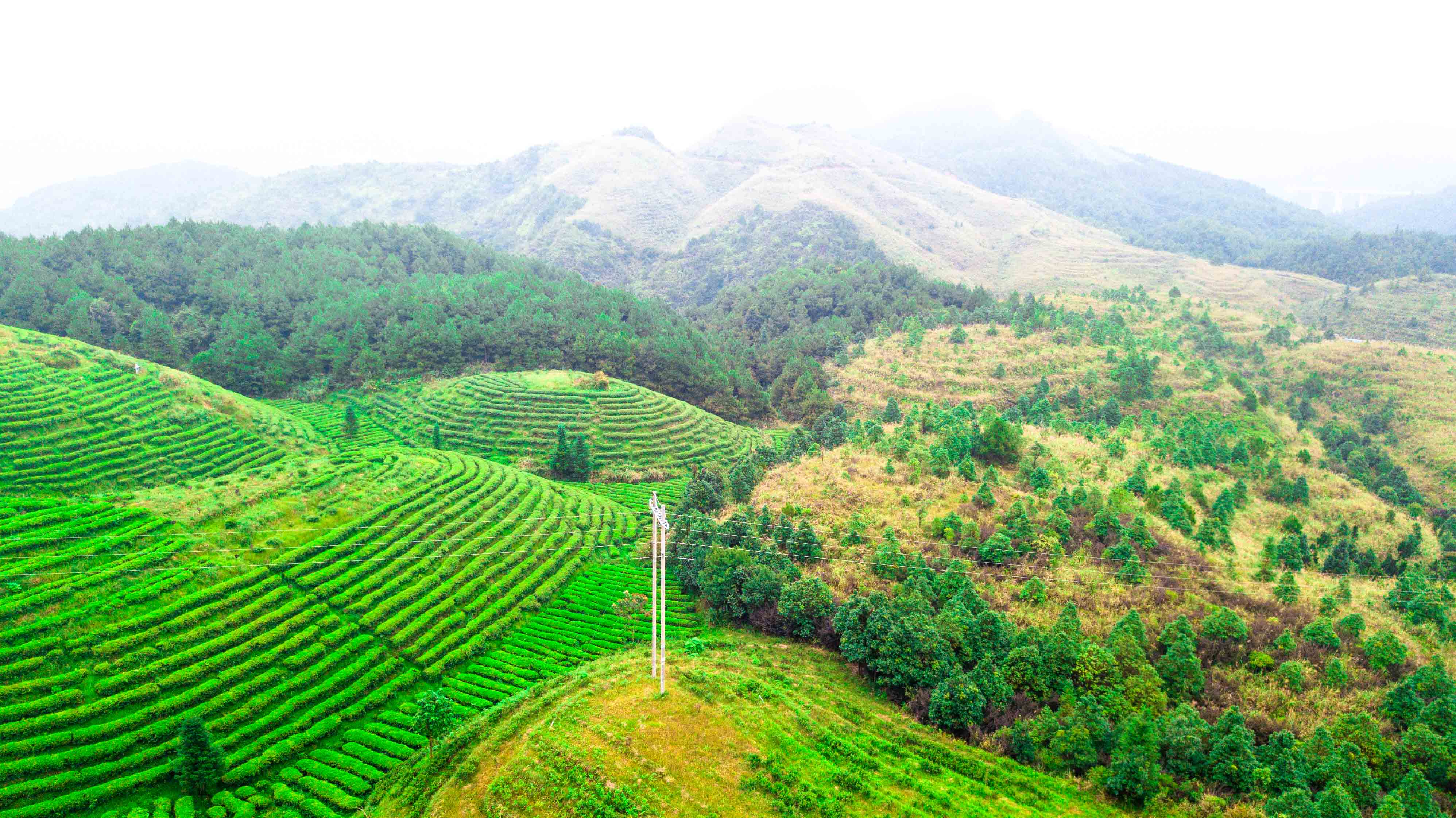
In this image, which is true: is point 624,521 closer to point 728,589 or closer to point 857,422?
point 728,589

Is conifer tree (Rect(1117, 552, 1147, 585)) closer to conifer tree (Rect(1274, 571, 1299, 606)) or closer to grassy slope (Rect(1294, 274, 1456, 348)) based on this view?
conifer tree (Rect(1274, 571, 1299, 606))

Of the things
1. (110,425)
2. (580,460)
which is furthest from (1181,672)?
(110,425)

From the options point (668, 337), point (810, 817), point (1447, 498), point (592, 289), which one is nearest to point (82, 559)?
point (810, 817)

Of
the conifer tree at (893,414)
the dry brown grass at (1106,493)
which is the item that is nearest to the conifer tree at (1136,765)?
the dry brown grass at (1106,493)

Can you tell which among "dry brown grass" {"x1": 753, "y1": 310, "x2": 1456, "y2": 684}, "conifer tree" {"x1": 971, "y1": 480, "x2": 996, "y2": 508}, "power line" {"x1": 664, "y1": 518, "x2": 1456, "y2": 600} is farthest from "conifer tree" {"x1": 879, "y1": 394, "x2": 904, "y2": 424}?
"power line" {"x1": 664, "y1": 518, "x2": 1456, "y2": 600}

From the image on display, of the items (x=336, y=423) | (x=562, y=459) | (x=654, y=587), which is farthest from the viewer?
(x=336, y=423)

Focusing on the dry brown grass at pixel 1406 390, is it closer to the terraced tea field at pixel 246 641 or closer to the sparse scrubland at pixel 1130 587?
the sparse scrubland at pixel 1130 587

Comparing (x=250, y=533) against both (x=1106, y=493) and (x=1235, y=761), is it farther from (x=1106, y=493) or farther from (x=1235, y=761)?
(x=1106, y=493)
